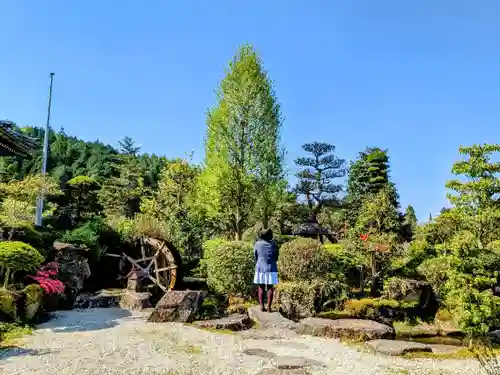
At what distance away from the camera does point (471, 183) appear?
11.8 meters

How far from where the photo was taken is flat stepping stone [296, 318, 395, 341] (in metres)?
8.32

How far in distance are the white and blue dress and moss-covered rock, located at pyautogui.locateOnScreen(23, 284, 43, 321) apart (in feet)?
14.5

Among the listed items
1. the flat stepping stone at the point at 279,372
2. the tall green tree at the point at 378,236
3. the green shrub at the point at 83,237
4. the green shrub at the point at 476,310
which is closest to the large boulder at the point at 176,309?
the flat stepping stone at the point at 279,372

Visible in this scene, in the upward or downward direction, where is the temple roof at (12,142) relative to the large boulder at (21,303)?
upward

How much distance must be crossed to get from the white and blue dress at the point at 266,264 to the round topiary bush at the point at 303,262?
209 centimetres

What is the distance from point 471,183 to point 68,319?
1026cm

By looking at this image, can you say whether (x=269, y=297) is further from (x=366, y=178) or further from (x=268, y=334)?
(x=366, y=178)

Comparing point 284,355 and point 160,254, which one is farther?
point 160,254

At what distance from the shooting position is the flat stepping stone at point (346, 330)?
8.32m

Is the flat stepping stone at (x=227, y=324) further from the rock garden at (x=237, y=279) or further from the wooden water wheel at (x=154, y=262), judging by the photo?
the wooden water wheel at (x=154, y=262)

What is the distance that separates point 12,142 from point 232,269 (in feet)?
20.3

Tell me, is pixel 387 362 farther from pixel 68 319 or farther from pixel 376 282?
pixel 376 282

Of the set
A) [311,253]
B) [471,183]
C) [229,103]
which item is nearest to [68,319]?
[311,253]

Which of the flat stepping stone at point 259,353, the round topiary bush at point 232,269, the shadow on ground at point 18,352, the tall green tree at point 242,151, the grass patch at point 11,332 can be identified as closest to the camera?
the shadow on ground at point 18,352
